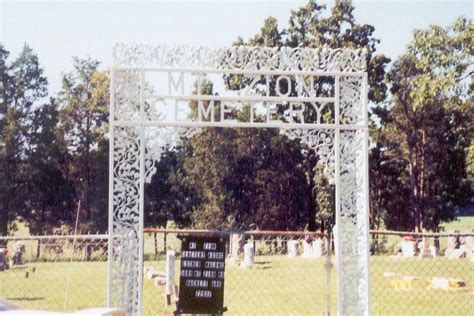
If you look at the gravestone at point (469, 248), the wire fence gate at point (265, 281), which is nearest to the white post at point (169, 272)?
the wire fence gate at point (265, 281)

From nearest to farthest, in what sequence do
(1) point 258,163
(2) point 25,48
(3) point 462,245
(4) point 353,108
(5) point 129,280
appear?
(5) point 129,280
(4) point 353,108
(3) point 462,245
(1) point 258,163
(2) point 25,48

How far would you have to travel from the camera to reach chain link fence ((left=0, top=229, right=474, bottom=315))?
27.1 ft

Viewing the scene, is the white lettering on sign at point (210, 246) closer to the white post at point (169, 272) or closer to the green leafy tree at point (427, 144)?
the white post at point (169, 272)

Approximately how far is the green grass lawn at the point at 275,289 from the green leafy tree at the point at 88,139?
13.6 feet

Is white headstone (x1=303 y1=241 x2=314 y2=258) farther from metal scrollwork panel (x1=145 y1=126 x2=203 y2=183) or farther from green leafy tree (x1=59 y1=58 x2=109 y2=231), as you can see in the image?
metal scrollwork panel (x1=145 y1=126 x2=203 y2=183)

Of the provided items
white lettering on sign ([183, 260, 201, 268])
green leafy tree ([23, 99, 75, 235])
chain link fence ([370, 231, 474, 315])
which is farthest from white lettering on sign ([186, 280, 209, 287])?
green leafy tree ([23, 99, 75, 235])

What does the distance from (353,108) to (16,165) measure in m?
14.5

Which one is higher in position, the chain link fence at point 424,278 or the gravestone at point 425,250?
the gravestone at point 425,250

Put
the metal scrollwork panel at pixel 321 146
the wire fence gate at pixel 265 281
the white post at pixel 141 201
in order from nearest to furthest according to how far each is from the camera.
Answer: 1. the white post at pixel 141 201
2. the metal scrollwork panel at pixel 321 146
3. the wire fence gate at pixel 265 281

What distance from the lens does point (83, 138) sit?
19.2 metres

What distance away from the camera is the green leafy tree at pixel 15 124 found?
1786 centimetres

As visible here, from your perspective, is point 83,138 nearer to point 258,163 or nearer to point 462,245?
point 258,163

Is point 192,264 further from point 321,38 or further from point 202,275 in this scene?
point 321,38

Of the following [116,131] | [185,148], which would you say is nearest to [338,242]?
[116,131]
